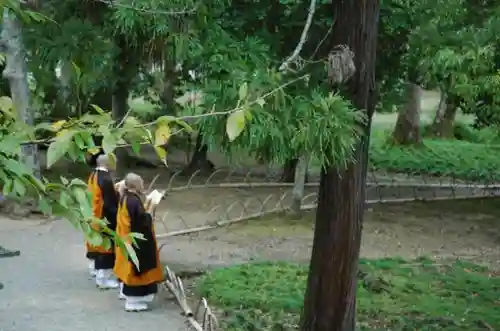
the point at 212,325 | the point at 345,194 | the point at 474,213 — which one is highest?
the point at 345,194

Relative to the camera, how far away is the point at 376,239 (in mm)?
12648

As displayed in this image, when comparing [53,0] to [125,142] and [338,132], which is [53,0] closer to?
[338,132]

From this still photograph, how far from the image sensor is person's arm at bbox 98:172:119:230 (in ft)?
29.0

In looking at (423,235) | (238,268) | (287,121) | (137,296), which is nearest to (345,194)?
(287,121)

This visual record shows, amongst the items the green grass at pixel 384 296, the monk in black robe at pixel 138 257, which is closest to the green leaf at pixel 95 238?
the green grass at pixel 384 296

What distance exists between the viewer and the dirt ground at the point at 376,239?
11.1 m

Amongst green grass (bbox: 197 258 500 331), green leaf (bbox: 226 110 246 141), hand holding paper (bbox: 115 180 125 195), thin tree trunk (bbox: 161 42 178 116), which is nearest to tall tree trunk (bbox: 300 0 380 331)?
green grass (bbox: 197 258 500 331)

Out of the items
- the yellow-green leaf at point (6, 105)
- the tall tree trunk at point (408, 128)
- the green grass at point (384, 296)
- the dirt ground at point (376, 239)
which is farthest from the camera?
the tall tree trunk at point (408, 128)

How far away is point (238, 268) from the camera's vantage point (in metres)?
9.74

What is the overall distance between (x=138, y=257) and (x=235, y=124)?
589 cm

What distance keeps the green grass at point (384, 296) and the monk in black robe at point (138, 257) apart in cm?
75

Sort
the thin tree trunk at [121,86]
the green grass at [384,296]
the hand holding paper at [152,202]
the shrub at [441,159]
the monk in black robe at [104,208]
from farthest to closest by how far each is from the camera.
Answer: the shrub at [441,159], the thin tree trunk at [121,86], the monk in black robe at [104,208], the hand holding paper at [152,202], the green grass at [384,296]

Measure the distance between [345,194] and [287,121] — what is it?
7.67 feet

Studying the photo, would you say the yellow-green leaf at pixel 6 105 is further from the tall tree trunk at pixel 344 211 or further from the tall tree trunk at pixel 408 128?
the tall tree trunk at pixel 408 128
